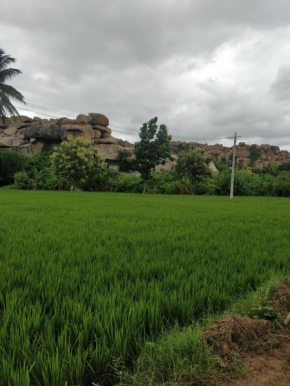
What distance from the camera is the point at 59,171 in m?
29.5

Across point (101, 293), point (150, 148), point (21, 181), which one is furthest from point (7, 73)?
point (101, 293)

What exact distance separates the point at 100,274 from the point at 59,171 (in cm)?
2849

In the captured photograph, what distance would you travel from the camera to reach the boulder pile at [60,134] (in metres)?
40.3

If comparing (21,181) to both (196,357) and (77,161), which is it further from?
(196,357)

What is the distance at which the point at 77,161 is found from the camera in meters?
28.0

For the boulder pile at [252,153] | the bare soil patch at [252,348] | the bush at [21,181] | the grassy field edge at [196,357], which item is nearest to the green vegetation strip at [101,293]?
the grassy field edge at [196,357]

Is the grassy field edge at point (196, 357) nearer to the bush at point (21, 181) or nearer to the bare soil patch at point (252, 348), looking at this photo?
the bare soil patch at point (252, 348)

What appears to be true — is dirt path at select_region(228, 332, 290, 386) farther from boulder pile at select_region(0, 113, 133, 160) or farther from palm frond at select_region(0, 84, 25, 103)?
boulder pile at select_region(0, 113, 133, 160)

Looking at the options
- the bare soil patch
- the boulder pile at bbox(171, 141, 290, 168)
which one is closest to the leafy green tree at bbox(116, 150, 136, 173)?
the boulder pile at bbox(171, 141, 290, 168)

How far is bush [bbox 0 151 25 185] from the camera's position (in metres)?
32.4

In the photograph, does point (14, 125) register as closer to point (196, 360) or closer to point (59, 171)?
point (59, 171)

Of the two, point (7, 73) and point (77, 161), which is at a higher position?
point (7, 73)

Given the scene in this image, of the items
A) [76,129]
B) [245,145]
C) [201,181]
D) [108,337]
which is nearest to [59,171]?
[76,129]

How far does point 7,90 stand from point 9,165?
9771 millimetres
